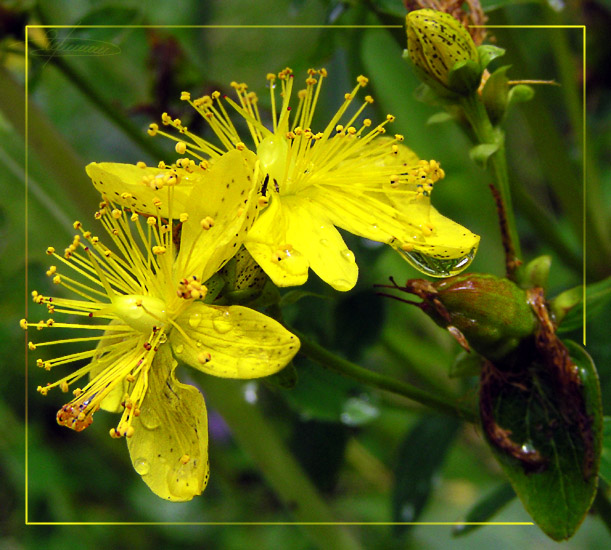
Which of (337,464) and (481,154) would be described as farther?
(337,464)

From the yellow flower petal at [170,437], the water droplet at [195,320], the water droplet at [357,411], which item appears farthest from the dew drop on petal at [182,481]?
the water droplet at [357,411]

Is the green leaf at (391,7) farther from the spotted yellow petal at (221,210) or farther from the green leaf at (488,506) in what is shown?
the green leaf at (488,506)

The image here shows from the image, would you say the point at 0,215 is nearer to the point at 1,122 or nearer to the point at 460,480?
the point at 1,122

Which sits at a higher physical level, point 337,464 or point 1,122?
point 1,122

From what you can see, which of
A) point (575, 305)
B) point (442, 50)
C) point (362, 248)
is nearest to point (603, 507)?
point (575, 305)

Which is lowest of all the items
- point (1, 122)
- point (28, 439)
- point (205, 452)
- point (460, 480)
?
point (460, 480)

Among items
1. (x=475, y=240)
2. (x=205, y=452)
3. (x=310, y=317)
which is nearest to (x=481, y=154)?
(x=475, y=240)
